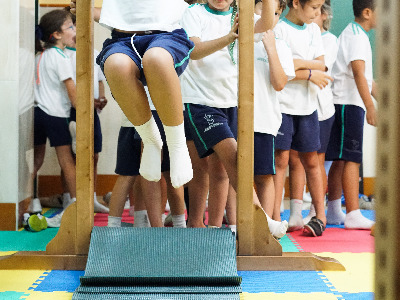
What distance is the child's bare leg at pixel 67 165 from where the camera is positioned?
13.6ft

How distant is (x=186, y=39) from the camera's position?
2492 millimetres

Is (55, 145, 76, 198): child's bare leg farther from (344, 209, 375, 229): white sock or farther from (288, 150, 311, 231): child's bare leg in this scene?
(344, 209, 375, 229): white sock

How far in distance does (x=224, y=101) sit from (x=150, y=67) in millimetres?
751

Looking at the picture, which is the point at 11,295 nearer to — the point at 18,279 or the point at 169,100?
the point at 18,279

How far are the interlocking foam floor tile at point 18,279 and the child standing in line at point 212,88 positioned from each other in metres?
0.90

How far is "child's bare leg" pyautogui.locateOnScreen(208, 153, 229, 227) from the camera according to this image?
297cm

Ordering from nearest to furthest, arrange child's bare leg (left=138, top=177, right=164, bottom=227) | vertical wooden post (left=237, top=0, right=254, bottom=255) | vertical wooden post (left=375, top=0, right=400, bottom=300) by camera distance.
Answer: vertical wooden post (left=375, top=0, right=400, bottom=300) < vertical wooden post (left=237, top=0, right=254, bottom=255) < child's bare leg (left=138, top=177, right=164, bottom=227)

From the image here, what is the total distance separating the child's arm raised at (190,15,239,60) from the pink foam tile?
1075mm

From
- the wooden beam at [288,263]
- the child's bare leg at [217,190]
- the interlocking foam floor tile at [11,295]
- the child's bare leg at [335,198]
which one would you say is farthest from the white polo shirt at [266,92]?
the interlocking foam floor tile at [11,295]

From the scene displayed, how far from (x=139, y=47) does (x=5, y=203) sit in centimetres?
160

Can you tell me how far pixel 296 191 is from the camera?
3.57 meters

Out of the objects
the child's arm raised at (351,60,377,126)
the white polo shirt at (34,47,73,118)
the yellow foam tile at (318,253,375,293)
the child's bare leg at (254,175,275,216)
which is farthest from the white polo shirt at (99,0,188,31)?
the white polo shirt at (34,47,73,118)

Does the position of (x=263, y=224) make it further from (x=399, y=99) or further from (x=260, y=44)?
(x=399, y=99)

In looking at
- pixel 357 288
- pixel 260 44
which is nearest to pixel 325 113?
pixel 260 44
